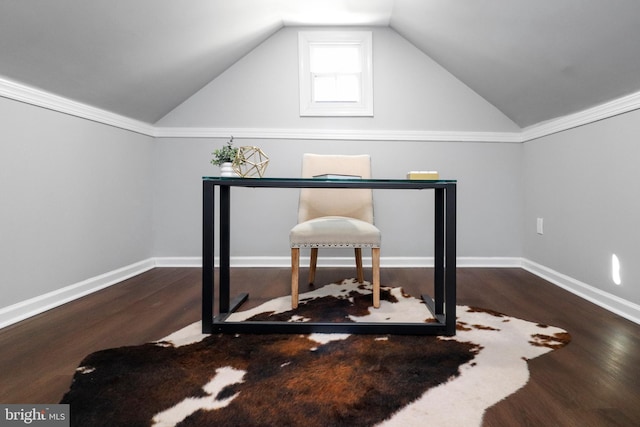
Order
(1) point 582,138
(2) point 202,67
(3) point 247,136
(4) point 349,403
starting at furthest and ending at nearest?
(3) point 247,136 < (2) point 202,67 < (1) point 582,138 < (4) point 349,403

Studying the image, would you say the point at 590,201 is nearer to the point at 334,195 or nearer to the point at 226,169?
the point at 334,195

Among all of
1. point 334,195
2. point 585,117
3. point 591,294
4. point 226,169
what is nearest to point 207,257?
point 226,169

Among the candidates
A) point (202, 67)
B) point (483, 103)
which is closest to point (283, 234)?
point (202, 67)

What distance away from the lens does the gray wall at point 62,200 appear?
1.56 m

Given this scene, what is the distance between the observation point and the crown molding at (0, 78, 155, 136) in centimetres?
155

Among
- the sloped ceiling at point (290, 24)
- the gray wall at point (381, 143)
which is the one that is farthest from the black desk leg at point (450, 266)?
the gray wall at point (381, 143)

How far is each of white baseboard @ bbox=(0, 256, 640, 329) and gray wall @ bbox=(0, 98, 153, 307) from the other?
2.0 inches

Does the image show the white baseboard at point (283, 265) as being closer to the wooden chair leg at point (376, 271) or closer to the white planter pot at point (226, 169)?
the wooden chair leg at point (376, 271)

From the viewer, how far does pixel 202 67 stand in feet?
8.26

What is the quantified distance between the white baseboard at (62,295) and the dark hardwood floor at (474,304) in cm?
5

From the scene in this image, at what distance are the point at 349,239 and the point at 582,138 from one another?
174 cm

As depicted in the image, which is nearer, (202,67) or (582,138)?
(582,138)

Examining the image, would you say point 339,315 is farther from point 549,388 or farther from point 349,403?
point 549,388

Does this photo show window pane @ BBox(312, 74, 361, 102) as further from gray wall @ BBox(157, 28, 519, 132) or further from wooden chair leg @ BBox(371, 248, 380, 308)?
wooden chair leg @ BBox(371, 248, 380, 308)
